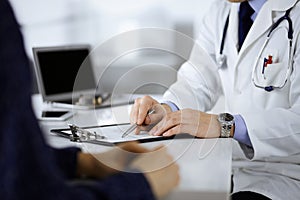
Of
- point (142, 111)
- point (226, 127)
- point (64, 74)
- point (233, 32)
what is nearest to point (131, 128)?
point (142, 111)

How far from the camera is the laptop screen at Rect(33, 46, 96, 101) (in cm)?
188

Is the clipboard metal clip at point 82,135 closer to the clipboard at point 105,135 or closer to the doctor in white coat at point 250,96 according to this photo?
the clipboard at point 105,135

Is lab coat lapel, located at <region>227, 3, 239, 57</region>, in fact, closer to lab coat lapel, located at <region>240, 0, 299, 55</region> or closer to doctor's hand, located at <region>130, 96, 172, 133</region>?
lab coat lapel, located at <region>240, 0, 299, 55</region>

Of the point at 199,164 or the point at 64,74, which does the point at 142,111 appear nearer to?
the point at 199,164

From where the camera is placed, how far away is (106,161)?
0.86 m

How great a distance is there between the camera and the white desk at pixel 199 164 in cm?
82

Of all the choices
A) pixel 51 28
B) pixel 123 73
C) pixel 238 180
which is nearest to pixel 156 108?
pixel 238 180

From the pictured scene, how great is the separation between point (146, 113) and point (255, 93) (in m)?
0.37

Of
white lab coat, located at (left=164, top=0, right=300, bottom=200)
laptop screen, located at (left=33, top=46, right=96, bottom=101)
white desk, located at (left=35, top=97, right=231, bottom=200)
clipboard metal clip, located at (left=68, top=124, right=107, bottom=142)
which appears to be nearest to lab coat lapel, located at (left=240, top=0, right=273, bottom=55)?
white lab coat, located at (left=164, top=0, right=300, bottom=200)

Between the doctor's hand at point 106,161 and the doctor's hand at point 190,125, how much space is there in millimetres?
298

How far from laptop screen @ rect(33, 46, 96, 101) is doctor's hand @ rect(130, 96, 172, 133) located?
Answer: 652mm

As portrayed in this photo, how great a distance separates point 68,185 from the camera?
1.98 feet

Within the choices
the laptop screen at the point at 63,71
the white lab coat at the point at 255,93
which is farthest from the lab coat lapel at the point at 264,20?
the laptop screen at the point at 63,71

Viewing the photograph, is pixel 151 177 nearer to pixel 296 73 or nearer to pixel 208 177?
pixel 208 177
